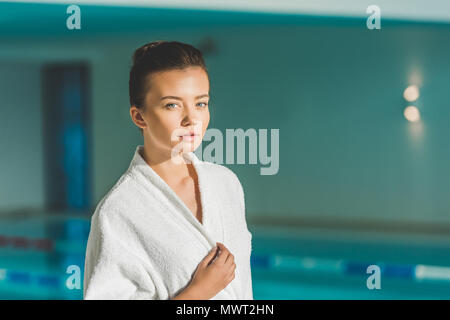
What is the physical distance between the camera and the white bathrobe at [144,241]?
0.78m

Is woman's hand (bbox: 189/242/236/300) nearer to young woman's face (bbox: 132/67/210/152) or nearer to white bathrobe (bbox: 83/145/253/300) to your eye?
white bathrobe (bbox: 83/145/253/300)

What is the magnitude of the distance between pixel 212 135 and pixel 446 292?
9.21ft

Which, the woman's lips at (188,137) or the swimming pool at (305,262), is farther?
the swimming pool at (305,262)

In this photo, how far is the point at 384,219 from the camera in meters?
5.76

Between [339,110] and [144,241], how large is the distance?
216 inches

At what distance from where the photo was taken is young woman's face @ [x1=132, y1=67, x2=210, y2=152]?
80cm

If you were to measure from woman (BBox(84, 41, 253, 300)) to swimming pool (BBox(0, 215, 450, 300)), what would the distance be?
222 centimetres

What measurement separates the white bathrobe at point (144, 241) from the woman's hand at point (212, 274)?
0.01 meters

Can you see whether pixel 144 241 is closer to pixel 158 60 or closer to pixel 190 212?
pixel 190 212

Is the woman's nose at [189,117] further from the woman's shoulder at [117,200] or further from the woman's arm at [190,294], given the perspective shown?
the woman's arm at [190,294]

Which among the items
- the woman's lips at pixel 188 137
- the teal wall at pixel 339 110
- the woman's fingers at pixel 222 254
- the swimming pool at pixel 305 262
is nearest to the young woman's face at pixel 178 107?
the woman's lips at pixel 188 137

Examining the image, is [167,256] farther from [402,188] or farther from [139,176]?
[402,188]
